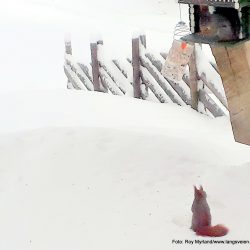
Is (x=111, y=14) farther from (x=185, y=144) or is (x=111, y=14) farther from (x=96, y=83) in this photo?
(x=185, y=144)

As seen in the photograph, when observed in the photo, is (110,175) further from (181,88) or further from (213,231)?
(181,88)

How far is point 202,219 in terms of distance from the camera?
10.6 ft

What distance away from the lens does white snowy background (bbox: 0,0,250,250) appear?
3348 millimetres

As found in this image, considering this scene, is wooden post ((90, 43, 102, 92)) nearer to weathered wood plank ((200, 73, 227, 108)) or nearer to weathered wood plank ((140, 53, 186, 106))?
weathered wood plank ((140, 53, 186, 106))

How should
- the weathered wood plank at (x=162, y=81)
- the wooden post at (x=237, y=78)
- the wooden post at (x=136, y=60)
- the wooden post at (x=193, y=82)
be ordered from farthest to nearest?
the wooden post at (x=136, y=60)
the weathered wood plank at (x=162, y=81)
the wooden post at (x=193, y=82)
the wooden post at (x=237, y=78)

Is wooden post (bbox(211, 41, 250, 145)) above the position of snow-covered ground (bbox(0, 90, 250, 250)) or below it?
above

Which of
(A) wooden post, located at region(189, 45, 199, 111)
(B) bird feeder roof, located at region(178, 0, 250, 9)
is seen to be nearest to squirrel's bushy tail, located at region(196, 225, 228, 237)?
(B) bird feeder roof, located at region(178, 0, 250, 9)

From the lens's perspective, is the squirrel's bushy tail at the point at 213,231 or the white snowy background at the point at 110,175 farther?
the white snowy background at the point at 110,175

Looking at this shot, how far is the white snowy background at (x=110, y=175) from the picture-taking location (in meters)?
3.35

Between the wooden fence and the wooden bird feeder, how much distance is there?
2663 mm

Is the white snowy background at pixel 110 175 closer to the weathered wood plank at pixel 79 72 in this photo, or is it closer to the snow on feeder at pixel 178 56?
the snow on feeder at pixel 178 56

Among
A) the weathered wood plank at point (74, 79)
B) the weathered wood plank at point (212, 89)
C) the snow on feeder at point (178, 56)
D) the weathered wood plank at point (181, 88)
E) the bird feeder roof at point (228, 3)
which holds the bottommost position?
the weathered wood plank at point (74, 79)

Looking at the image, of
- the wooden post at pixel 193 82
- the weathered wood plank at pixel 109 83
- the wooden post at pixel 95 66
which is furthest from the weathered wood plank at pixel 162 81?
the wooden post at pixel 95 66

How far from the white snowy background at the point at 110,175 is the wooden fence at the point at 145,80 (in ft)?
0.90
